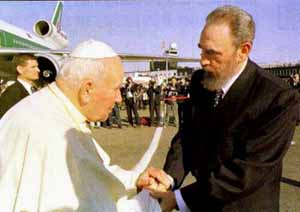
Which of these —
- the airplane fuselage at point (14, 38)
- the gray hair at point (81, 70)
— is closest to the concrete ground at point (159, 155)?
the gray hair at point (81, 70)

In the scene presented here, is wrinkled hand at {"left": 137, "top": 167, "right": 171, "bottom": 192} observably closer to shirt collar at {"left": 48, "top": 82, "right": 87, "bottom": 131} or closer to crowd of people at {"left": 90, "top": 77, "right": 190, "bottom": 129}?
shirt collar at {"left": 48, "top": 82, "right": 87, "bottom": 131}

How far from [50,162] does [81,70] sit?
460 mm

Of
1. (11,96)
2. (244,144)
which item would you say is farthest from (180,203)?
(11,96)

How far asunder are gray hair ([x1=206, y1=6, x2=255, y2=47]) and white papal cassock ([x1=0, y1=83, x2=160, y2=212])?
0.82 metres

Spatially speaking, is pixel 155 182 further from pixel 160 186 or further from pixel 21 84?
pixel 21 84

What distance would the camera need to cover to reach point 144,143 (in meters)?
11.7

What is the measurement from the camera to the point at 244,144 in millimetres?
2193

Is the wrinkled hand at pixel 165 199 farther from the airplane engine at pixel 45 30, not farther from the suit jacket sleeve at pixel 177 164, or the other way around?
the airplane engine at pixel 45 30

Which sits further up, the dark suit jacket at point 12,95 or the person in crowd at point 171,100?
the dark suit jacket at point 12,95

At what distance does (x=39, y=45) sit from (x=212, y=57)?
2136cm

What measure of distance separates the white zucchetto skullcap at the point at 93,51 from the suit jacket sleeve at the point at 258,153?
2.51 feet

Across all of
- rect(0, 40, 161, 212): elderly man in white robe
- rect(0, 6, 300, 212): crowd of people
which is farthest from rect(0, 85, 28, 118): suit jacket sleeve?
rect(0, 40, 161, 212): elderly man in white robe

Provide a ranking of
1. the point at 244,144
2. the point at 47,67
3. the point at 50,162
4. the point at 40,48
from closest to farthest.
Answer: the point at 50,162, the point at 244,144, the point at 47,67, the point at 40,48

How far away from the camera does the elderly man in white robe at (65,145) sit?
2.03 metres
